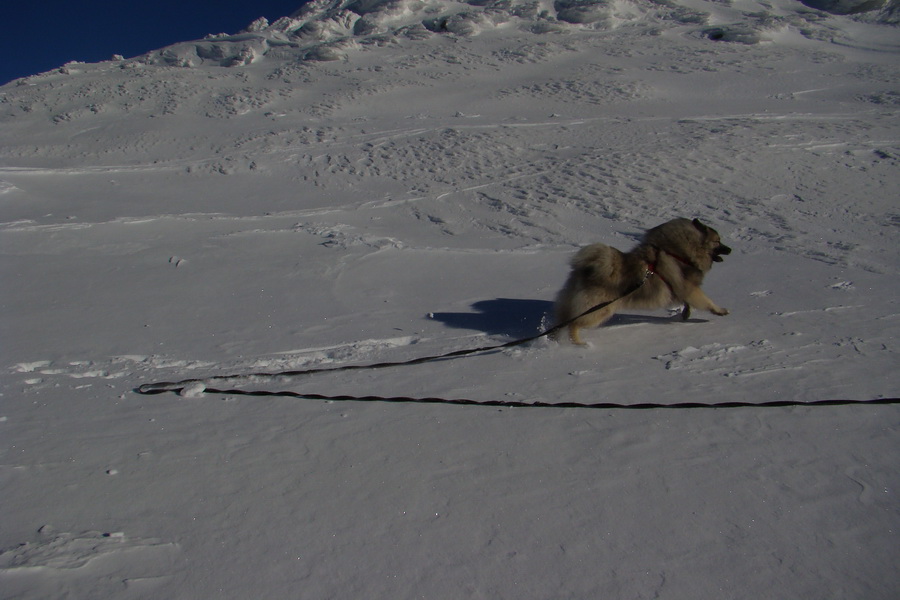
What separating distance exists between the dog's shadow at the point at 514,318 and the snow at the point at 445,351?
0.06 meters

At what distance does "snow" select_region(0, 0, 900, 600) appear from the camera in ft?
8.04

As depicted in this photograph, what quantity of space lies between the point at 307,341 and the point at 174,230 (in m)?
5.05

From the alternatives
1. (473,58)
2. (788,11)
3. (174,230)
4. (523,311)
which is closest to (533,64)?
(473,58)

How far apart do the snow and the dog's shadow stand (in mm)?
63

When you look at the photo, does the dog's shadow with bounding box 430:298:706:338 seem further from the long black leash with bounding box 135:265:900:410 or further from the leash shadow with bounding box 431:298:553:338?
the long black leash with bounding box 135:265:900:410

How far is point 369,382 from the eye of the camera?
4301mm

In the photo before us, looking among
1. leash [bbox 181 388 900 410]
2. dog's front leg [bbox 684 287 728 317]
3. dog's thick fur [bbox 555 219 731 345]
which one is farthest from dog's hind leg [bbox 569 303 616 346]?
leash [bbox 181 388 900 410]

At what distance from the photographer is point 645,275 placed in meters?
5.19

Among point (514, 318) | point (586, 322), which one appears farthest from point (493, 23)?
point (586, 322)

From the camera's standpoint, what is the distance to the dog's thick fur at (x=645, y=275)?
199 inches

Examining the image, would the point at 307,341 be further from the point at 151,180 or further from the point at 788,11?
the point at 788,11

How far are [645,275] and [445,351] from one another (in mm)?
1809

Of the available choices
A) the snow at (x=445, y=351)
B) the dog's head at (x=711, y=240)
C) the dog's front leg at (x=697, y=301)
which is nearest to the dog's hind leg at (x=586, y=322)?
the snow at (x=445, y=351)

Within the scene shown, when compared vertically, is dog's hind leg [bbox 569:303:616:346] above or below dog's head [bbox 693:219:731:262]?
below
